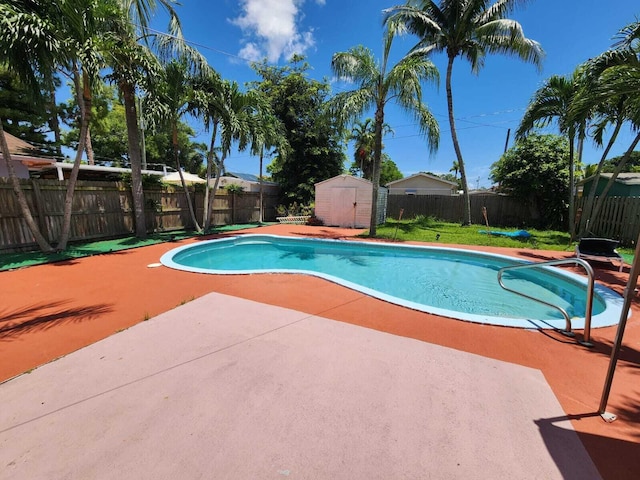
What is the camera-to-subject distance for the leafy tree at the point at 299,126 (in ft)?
65.4

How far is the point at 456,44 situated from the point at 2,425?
17.7m

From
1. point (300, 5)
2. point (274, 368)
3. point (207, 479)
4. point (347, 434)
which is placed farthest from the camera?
point (300, 5)

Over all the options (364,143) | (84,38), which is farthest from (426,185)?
(84,38)

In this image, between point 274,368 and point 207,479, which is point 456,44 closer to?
point 274,368

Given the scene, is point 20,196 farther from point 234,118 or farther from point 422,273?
point 422,273

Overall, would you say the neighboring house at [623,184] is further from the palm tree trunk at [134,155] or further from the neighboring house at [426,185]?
the palm tree trunk at [134,155]

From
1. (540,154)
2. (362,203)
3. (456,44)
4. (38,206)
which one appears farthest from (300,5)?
(540,154)

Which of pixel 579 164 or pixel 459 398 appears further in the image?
pixel 579 164

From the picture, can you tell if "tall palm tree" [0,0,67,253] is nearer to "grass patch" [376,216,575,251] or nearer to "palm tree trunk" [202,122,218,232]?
"palm tree trunk" [202,122,218,232]

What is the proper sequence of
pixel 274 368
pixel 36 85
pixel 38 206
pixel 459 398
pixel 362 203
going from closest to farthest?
pixel 459 398 → pixel 274 368 → pixel 36 85 → pixel 38 206 → pixel 362 203

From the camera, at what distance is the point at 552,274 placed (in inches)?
271

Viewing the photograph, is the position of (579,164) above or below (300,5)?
below

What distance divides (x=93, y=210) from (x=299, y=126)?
14.5m

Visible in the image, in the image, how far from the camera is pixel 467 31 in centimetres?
1272
